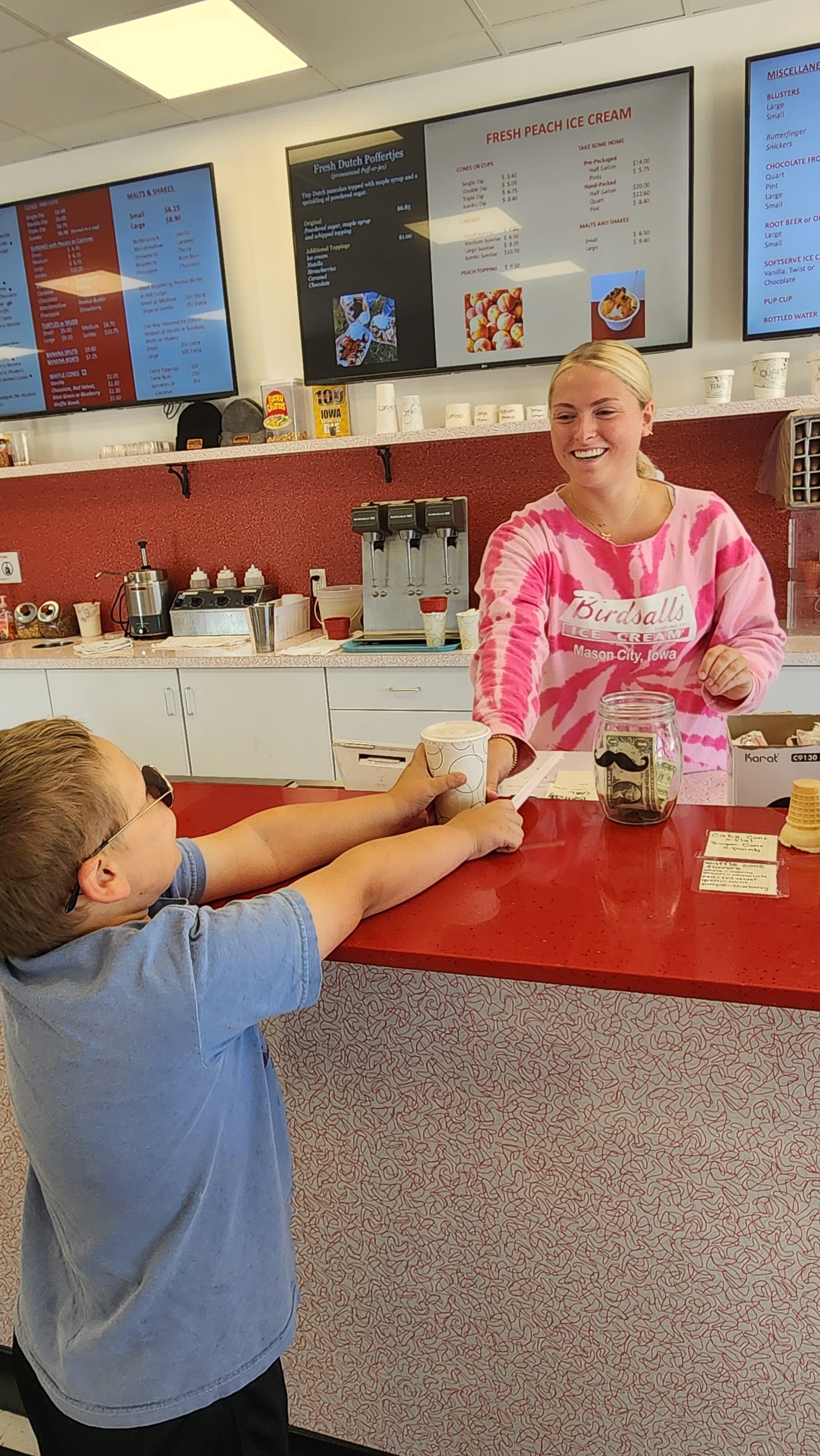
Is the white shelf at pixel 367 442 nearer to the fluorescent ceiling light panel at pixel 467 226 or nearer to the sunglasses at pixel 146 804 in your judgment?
the fluorescent ceiling light panel at pixel 467 226

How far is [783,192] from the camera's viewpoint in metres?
2.89

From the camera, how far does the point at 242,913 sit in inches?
34.6

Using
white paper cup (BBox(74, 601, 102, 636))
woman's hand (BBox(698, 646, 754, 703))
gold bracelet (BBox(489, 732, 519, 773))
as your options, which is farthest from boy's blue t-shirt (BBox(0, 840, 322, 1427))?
white paper cup (BBox(74, 601, 102, 636))

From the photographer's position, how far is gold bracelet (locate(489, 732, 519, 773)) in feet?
4.78

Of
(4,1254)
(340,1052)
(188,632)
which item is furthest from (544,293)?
(4,1254)

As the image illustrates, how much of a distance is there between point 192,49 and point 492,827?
2.91 metres

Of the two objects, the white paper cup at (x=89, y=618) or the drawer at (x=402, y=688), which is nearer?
the drawer at (x=402, y=688)

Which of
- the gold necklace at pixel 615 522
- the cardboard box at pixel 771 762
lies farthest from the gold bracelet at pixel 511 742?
the gold necklace at pixel 615 522

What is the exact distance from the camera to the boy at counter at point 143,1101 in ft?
2.71

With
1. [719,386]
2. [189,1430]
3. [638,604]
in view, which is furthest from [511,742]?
[719,386]

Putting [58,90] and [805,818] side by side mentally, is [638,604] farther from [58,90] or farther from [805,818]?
[58,90]

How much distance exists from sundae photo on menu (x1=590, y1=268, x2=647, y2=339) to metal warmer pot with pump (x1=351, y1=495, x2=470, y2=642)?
731 mm

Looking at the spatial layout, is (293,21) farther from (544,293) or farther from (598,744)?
(598,744)

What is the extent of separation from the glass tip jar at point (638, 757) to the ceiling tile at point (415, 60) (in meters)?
2.71
